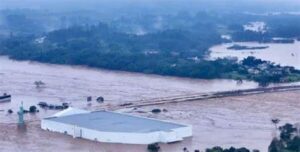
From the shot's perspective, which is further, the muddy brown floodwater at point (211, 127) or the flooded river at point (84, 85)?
the flooded river at point (84, 85)

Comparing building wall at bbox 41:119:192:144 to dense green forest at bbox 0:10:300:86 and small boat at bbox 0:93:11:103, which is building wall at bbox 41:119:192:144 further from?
dense green forest at bbox 0:10:300:86

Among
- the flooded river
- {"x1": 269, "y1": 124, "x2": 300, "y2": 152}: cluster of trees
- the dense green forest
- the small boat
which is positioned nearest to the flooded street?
the dense green forest

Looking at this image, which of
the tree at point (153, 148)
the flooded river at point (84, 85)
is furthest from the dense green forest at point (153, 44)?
the tree at point (153, 148)

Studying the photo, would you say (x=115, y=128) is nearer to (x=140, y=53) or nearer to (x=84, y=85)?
Result: (x=84, y=85)

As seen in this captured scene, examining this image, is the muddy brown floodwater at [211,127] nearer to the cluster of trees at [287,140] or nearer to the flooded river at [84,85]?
the cluster of trees at [287,140]

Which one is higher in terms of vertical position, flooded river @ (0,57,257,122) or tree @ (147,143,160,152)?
flooded river @ (0,57,257,122)

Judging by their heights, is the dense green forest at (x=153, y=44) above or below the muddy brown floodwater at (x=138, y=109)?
above

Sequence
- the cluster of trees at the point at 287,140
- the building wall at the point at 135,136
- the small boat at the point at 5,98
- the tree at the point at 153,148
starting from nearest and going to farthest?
1. the cluster of trees at the point at 287,140
2. the tree at the point at 153,148
3. the building wall at the point at 135,136
4. the small boat at the point at 5,98
